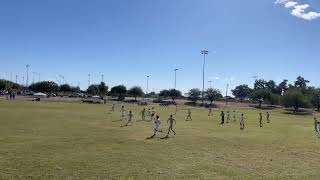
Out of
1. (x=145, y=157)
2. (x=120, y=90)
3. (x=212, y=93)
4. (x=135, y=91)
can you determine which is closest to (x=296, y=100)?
(x=212, y=93)

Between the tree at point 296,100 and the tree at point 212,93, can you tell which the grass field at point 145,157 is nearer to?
the tree at point 296,100

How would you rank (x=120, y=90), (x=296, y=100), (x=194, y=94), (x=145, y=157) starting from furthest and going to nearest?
1. (x=120, y=90)
2. (x=194, y=94)
3. (x=296, y=100)
4. (x=145, y=157)

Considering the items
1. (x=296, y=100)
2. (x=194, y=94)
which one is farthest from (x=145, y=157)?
(x=194, y=94)

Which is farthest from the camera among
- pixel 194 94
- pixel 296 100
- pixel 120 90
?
pixel 120 90

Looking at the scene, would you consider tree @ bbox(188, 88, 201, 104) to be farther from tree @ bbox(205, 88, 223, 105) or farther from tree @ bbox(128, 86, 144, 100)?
tree @ bbox(128, 86, 144, 100)

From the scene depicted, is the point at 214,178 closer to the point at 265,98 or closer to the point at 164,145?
the point at 164,145

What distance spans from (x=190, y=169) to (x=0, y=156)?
31.8 ft

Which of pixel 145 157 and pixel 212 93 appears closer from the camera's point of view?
pixel 145 157

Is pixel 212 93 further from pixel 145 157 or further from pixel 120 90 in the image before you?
pixel 145 157

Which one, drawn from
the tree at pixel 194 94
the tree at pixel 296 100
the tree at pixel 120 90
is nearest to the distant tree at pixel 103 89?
the tree at pixel 120 90

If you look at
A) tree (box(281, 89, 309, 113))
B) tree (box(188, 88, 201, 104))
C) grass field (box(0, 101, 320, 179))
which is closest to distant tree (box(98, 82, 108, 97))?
tree (box(188, 88, 201, 104))

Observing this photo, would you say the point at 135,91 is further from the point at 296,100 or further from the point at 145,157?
the point at 145,157

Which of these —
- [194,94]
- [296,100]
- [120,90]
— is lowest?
[296,100]

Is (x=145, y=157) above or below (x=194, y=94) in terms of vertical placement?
below
